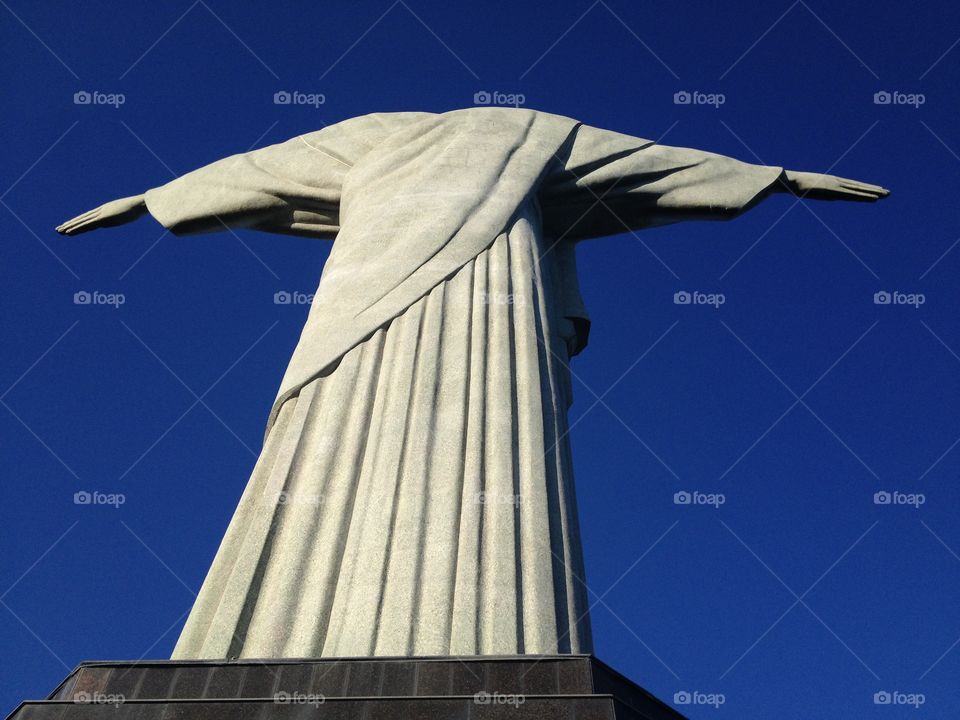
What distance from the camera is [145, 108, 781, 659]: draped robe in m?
6.21

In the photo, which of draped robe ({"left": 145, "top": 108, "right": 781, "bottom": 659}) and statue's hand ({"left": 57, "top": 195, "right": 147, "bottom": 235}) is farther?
statue's hand ({"left": 57, "top": 195, "right": 147, "bottom": 235})

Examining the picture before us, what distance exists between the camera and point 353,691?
15.9 ft

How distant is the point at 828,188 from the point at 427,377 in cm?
402

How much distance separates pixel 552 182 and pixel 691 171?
121cm

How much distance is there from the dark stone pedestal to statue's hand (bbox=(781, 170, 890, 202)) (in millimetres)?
5469

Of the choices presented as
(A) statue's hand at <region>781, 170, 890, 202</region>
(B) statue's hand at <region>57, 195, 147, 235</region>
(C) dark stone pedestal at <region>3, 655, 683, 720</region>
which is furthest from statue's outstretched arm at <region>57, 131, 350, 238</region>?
(C) dark stone pedestal at <region>3, 655, 683, 720</region>

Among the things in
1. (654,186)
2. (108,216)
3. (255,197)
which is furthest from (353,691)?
(108,216)

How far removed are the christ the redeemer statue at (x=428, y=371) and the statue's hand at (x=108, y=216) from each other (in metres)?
0.02

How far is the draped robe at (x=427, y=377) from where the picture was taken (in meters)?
6.21

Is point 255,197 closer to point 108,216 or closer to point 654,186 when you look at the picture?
point 108,216

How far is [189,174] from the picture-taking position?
9789mm

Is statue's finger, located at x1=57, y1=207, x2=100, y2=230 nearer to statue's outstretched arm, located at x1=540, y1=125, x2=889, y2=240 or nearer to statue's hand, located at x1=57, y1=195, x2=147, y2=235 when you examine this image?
statue's hand, located at x1=57, y1=195, x2=147, y2=235

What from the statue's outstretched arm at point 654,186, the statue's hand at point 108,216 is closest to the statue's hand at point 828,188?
the statue's outstretched arm at point 654,186

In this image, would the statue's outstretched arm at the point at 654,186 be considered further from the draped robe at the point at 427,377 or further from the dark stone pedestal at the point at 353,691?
the dark stone pedestal at the point at 353,691
